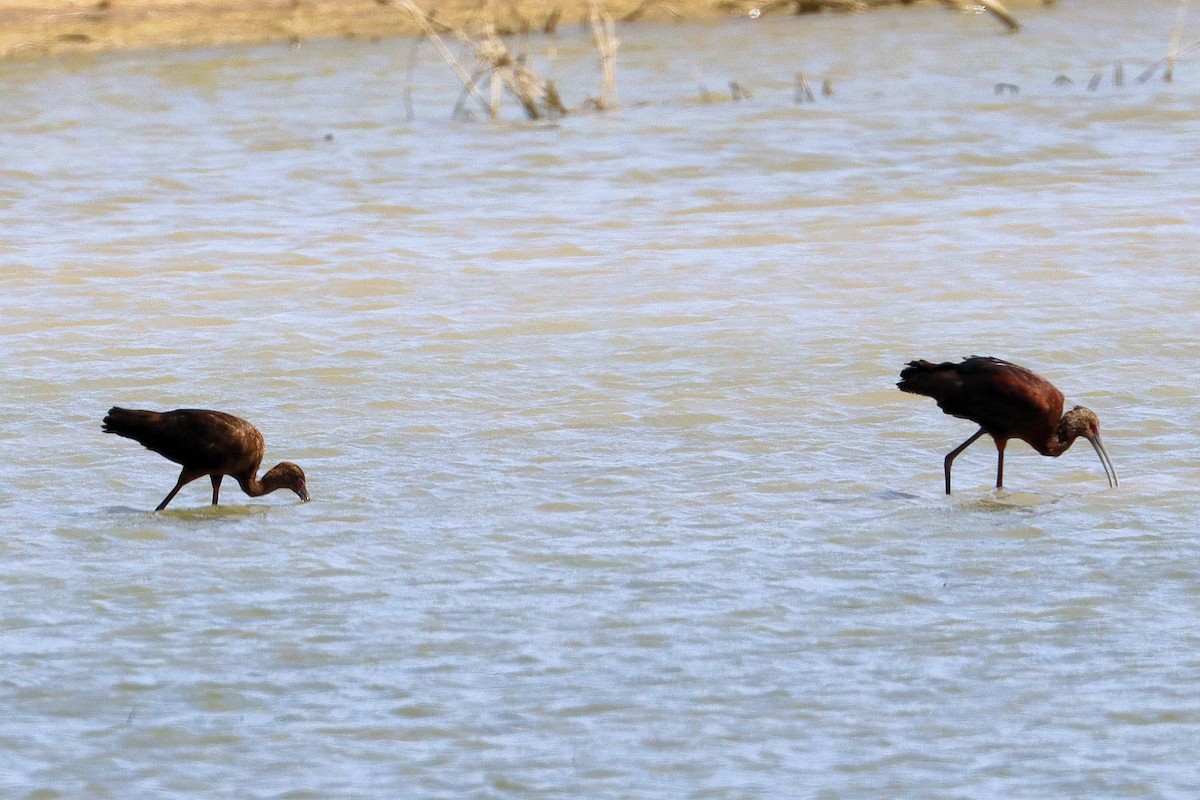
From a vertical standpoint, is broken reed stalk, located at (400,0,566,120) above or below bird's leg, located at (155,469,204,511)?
above

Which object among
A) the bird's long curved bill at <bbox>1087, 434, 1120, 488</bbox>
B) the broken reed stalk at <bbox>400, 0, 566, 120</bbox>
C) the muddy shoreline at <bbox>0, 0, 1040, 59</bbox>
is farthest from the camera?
the muddy shoreline at <bbox>0, 0, 1040, 59</bbox>

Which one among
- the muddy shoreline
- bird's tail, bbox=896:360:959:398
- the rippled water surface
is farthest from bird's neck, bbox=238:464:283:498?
the muddy shoreline

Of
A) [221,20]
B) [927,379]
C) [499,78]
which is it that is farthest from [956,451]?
[221,20]

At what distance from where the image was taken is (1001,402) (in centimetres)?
750

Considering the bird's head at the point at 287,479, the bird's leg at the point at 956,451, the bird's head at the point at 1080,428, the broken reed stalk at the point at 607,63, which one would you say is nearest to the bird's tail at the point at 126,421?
the bird's head at the point at 287,479

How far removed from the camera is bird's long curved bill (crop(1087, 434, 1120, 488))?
292 inches

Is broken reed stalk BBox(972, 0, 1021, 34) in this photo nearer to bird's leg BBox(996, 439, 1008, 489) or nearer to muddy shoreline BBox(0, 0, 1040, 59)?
muddy shoreline BBox(0, 0, 1040, 59)

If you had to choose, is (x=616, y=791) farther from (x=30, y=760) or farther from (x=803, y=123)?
Answer: (x=803, y=123)

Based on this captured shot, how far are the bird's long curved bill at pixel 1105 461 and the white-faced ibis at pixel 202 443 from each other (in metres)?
2.88

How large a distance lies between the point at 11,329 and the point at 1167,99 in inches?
432

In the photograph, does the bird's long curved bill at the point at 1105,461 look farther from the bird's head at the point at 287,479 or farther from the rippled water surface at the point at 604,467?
the bird's head at the point at 287,479

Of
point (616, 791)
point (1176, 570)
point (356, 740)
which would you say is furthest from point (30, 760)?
point (1176, 570)

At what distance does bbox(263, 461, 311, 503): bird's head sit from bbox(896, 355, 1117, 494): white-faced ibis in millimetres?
2183

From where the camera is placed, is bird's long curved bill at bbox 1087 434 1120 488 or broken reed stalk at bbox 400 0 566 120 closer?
bird's long curved bill at bbox 1087 434 1120 488
